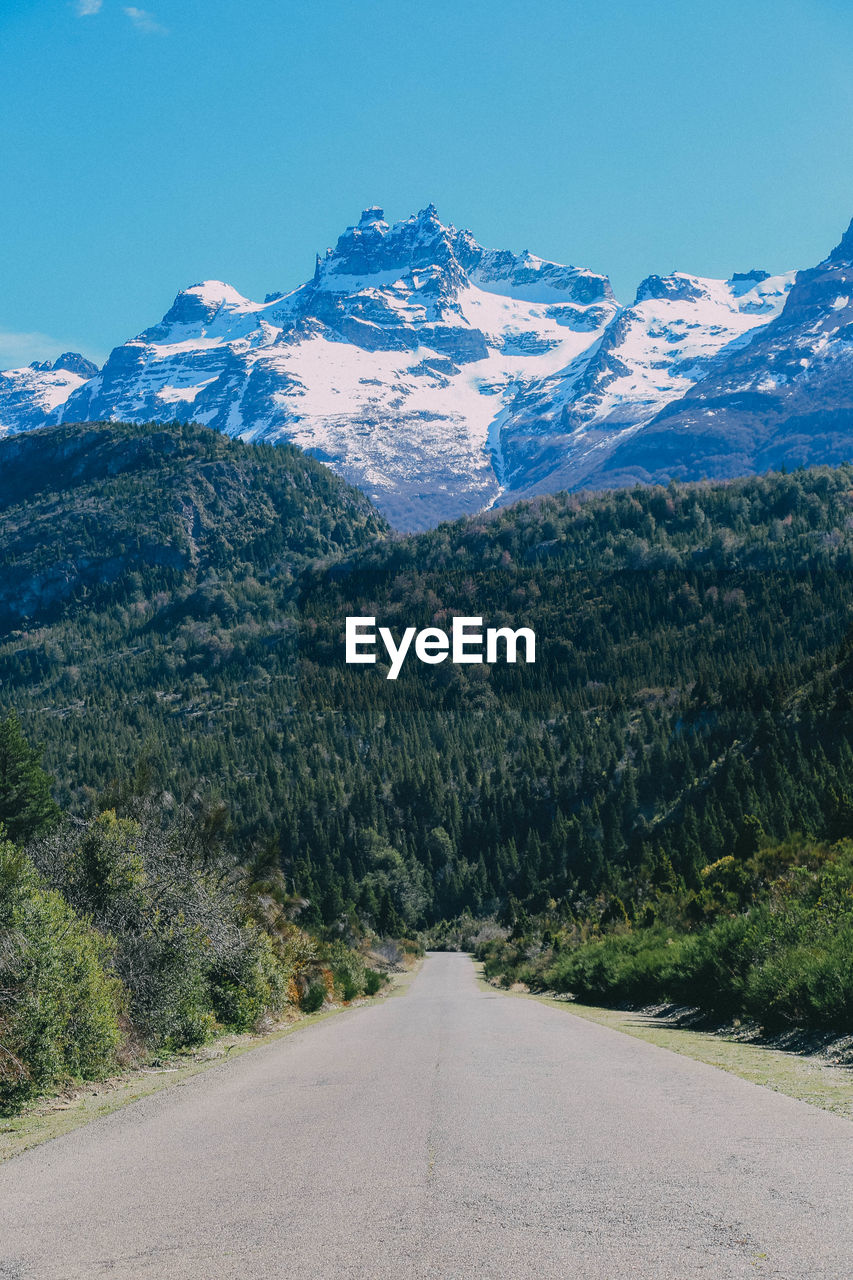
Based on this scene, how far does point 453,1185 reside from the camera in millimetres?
7617

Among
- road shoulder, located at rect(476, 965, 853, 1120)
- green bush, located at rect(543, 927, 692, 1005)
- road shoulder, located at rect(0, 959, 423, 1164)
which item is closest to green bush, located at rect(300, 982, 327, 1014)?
road shoulder, located at rect(0, 959, 423, 1164)

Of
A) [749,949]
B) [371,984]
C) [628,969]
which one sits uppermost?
[749,949]

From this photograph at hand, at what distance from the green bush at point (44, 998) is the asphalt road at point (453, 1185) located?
87.7 inches

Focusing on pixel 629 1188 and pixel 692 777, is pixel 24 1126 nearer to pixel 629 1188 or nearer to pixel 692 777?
pixel 629 1188

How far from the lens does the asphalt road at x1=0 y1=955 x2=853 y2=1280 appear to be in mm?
5980

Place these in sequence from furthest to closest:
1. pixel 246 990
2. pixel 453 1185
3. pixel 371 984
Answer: pixel 371 984
pixel 246 990
pixel 453 1185

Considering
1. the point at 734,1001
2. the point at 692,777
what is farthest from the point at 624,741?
the point at 734,1001

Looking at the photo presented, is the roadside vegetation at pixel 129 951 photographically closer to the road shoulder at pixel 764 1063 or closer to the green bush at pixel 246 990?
the green bush at pixel 246 990

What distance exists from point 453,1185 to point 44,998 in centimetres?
1020

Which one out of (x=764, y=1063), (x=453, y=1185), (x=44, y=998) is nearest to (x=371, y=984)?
(x=44, y=998)

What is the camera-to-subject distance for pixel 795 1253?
567 centimetres

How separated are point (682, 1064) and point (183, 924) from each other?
539 inches

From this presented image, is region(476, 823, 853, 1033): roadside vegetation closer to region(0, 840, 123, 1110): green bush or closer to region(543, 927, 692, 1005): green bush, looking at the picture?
region(543, 927, 692, 1005): green bush

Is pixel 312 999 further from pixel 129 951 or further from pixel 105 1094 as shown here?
pixel 105 1094
